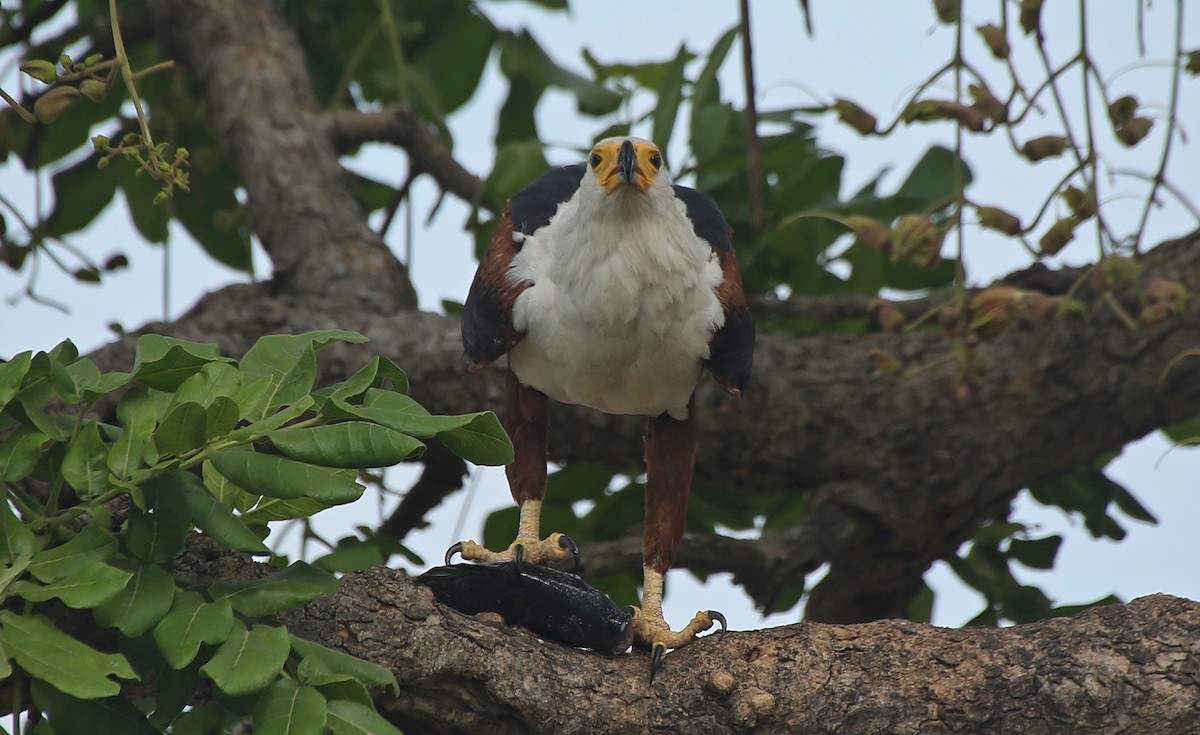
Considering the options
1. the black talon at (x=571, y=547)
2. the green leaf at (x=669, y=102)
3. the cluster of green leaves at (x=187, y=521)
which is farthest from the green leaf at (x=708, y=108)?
the cluster of green leaves at (x=187, y=521)

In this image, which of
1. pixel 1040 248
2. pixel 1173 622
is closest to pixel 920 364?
pixel 1040 248

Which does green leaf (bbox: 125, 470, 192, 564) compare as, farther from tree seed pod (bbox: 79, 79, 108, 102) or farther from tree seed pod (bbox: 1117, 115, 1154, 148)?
tree seed pod (bbox: 1117, 115, 1154, 148)

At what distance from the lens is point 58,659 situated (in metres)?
1.98

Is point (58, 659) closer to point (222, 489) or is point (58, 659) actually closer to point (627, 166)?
point (222, 489)

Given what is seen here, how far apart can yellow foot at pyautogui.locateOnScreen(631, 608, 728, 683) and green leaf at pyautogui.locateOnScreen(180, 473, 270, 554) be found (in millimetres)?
965

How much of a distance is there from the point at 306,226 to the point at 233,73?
2.68ft

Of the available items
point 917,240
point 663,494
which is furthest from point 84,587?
point 917,240

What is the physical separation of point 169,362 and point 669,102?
2343mm

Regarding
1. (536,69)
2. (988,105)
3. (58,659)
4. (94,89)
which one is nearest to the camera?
(58,659)

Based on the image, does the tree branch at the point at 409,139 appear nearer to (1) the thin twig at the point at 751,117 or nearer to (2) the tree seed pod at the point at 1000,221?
(1) the thin twig at the point at 751,117

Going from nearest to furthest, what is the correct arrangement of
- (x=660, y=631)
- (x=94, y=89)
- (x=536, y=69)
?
(x=94, y=89), (x=660, y=631), (x=536, y=69)

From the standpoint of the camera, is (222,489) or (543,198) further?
(543,198)

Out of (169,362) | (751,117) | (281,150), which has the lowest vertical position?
(169,362)

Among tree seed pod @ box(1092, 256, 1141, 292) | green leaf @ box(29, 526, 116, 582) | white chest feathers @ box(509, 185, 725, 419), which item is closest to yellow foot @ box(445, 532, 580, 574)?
white chest feathers @ box(509, 185, 725, 419)
